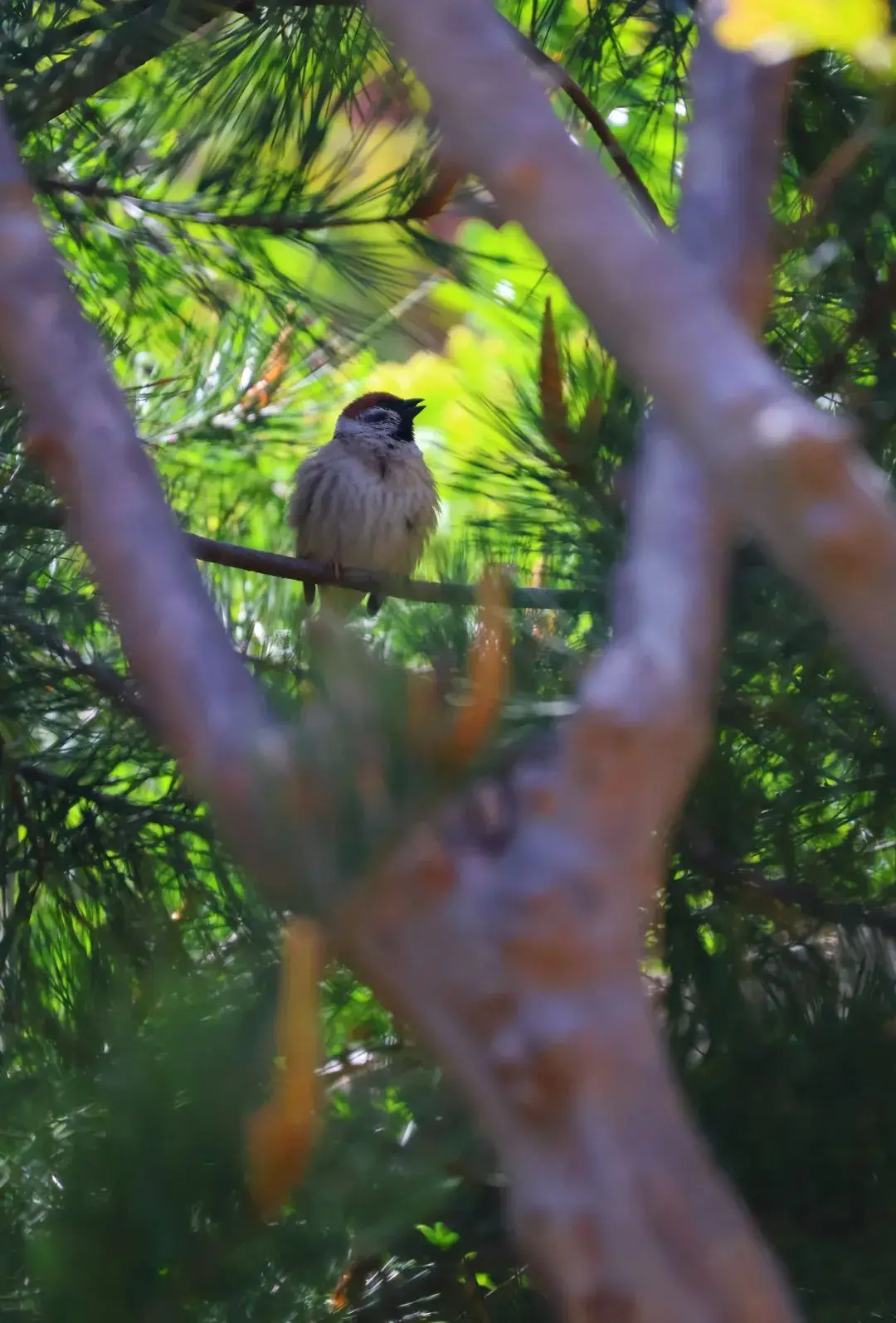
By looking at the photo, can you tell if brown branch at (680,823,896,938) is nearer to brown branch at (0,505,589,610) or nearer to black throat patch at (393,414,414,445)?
brown branch at (0,505,589,610)

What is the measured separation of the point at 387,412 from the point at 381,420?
2 cm

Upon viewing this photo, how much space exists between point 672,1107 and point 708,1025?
631 millimetres

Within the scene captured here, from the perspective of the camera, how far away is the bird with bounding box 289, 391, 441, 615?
2.25m

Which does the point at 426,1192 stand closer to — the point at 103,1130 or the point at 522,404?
the point at 103,1130

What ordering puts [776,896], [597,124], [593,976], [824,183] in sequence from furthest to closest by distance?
[597,124]
[776,896]
[824,183]
[593,976]

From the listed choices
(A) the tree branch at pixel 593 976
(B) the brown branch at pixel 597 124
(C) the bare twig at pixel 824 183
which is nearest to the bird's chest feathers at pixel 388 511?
(B) the brown branch at pixel 597 124

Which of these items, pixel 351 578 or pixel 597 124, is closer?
pixel 597 124

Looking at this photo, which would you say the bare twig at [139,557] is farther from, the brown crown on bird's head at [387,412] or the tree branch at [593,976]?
the brown crown on bird's head at [387,412]

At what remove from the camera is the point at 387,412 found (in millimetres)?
2361

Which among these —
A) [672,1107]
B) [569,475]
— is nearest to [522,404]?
[569,475]

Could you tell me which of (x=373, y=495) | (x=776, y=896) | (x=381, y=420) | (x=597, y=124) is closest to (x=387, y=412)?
(x=381, y=420)

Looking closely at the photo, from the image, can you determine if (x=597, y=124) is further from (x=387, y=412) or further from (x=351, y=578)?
(x=387, y=412)

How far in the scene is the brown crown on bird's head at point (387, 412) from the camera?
7.47ft

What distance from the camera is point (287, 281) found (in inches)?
57.2
